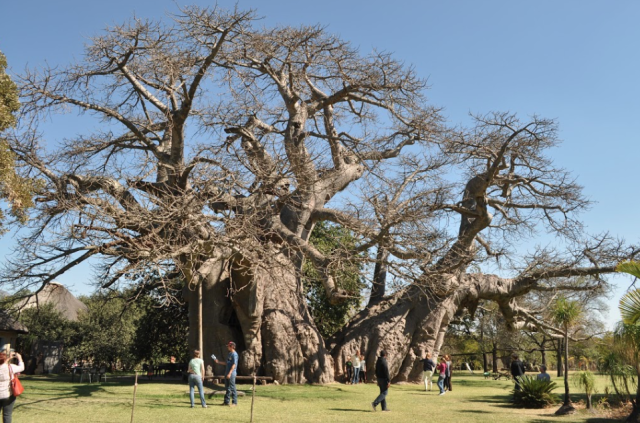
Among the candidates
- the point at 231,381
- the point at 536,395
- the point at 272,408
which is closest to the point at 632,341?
the point at 536,395

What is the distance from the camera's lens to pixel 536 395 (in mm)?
13477

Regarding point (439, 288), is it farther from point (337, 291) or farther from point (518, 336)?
point (518, 336)

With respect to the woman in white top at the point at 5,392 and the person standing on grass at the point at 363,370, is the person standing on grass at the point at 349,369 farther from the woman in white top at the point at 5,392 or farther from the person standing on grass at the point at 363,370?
the woman in white top at the point at 5,392

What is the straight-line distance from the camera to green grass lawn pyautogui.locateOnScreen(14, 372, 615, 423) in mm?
10016

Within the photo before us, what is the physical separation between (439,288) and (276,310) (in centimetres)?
556

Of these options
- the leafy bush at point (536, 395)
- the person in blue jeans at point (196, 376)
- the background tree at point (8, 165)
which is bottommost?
the leafy bush at point (536, 395)

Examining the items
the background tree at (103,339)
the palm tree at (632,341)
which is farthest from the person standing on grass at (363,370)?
the background tree at (103,339)

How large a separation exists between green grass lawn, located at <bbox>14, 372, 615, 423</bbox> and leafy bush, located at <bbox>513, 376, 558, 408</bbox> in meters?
0.48

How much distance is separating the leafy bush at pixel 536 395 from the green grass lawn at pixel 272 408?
1.58ft

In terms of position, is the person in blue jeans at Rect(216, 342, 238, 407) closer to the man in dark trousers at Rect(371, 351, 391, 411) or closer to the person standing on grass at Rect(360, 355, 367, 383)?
the man in dark trousers at Rect(371, 351, 391, 411)

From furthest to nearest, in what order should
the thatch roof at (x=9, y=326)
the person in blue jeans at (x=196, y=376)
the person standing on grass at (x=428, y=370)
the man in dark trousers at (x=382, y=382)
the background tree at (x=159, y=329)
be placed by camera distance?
1. the background tree at (x=159, y=329)
2. the thatch roof at (x=9, y=326)
3. the person standing on grass at (x=428, y=370)
4. the man in dark trousers at (x=382, y=382)
5. the person in blue jeans at (x=196, y=376)

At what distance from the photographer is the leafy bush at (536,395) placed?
13.4 m

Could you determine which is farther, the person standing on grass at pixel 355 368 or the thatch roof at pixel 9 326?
the thatch roof at pixel 9 326

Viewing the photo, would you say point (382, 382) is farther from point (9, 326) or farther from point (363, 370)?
point (9, 326)
